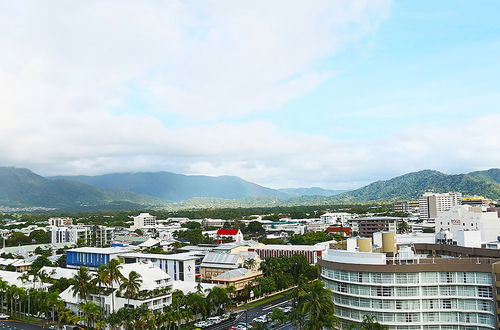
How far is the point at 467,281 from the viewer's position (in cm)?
5212

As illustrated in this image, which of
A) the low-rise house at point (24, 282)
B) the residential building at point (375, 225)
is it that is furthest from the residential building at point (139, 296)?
the residential building at point (375, 225)

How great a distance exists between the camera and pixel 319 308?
1949 inches

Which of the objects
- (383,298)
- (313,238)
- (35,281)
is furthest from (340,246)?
(313,238)

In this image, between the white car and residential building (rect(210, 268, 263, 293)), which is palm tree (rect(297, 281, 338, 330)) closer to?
the white car

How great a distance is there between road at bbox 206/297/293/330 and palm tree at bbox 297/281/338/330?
22.6m

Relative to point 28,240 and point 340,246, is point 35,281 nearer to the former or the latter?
point 340,246

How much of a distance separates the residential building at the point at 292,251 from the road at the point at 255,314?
31961 mm

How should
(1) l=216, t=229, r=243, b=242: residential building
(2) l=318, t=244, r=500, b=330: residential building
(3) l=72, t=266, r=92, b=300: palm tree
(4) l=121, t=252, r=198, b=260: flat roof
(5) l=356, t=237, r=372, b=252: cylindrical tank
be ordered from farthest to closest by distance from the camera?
(1) l=216, t=229, r=243, b=242: residential building → (4) l=121, t=252, r=198, b=260: flat roof → (3) l=72, t=266, r=92, b=300: palm tree → (5) l=356, t=237, r=372, b=252: cylindrical tank → (2) l=318, t=244, r=500, b=330: residential building

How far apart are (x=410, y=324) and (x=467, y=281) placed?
8.20 metres

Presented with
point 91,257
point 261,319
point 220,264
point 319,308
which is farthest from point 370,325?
point 91,257

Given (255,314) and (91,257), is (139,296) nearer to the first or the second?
(255,314)

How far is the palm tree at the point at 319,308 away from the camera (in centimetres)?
4881

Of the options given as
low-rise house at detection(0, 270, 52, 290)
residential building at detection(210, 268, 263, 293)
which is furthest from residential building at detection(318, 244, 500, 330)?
low-rise house at detection(0, 270, 52, 290)

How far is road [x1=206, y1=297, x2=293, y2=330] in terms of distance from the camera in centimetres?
7338
